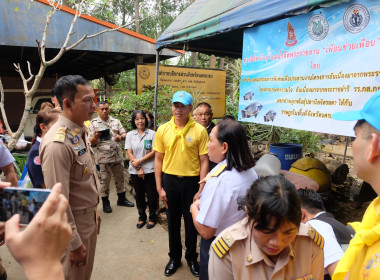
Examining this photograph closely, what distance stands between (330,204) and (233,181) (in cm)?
346

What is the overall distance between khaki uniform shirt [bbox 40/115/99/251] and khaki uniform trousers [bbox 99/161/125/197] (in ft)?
7.61

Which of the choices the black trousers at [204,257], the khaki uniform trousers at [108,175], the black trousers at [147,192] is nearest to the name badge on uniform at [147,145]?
the black trousers at [147,192]

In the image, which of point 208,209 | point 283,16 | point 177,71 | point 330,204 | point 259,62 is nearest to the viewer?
point 208,209

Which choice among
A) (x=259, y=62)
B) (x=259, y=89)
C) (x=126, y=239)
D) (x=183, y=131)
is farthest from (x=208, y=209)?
(x=126, y=239)

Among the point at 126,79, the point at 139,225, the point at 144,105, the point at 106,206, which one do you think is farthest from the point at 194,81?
the point at 126,79

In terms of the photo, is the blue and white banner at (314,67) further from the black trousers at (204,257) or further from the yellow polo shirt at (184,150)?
the black trousers at (204,257)

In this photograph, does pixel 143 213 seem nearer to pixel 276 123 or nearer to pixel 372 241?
pixel 276 123

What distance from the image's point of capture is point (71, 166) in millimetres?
1730

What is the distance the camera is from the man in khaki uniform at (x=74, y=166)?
1614 mm

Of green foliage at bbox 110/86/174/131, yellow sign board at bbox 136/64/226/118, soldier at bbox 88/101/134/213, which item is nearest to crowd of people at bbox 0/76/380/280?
soldier at bbox 88/101/134/213

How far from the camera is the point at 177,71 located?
5.60 m

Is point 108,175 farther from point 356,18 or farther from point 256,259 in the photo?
point 356,18

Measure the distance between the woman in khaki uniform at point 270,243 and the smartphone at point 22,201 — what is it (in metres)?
0.76

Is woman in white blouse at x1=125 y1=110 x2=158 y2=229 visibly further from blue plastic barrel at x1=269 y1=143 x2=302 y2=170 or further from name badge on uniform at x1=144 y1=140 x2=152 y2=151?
blue plastic barrel at x1=269 y1=143 x2=302 y2=170
